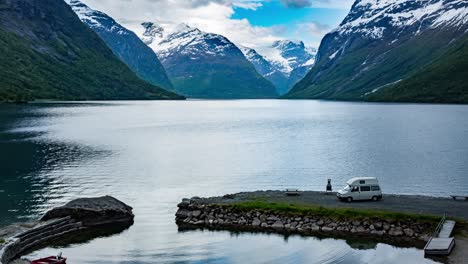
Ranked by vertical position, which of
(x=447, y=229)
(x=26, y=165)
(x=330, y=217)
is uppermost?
(x=26, y=165)

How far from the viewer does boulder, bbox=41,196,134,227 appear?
215 feet

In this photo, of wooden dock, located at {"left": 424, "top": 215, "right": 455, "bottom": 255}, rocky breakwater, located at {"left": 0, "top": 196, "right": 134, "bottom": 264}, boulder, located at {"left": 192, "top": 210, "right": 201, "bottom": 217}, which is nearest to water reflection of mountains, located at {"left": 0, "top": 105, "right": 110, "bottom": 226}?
rocky breakwater, located at {"left": 0, "top": 196, "right": 134, "bottom": 264}

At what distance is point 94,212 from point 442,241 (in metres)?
38.7

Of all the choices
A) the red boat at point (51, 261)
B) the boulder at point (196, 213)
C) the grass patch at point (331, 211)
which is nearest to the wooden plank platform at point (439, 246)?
the grass patch at point (331, 211)

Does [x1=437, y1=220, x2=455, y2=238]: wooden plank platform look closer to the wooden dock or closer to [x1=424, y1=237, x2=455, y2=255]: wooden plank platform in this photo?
the wooden dock

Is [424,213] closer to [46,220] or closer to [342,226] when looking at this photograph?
[342,226]

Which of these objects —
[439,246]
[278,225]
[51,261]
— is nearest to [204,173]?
[278,225]

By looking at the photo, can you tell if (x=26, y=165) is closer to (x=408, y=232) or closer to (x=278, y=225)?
(x=278, y=225)

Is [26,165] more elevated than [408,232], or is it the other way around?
[26,165]

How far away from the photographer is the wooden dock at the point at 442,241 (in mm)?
50969

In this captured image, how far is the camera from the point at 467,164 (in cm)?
11219

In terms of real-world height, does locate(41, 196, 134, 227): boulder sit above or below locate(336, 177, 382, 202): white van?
below

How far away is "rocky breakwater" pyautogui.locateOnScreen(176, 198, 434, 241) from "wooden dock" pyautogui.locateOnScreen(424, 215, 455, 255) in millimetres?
1769

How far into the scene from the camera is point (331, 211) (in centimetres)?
6306
